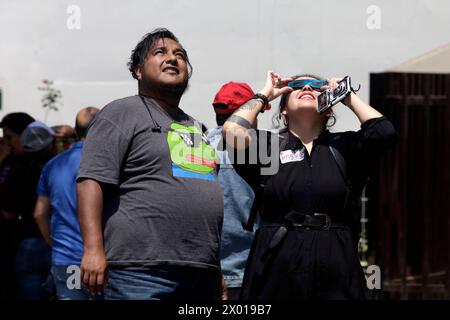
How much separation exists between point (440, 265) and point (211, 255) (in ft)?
13.9

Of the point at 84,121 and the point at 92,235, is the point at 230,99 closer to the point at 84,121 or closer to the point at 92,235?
the point at 84,121

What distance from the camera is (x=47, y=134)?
20.6 ft

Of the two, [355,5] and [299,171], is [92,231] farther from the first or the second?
[355,5]

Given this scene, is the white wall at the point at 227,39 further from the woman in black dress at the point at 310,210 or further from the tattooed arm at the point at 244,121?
the woman in black dress at the point at 310,210

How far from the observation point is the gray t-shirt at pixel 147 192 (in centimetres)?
362

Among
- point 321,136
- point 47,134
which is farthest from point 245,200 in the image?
point 47,134

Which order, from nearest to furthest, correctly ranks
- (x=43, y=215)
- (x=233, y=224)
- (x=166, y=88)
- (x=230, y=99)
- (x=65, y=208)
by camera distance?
(x=166, y=88) → (x=233, y=224) → (x=230, y=99) → (x=65, y=208) → (x=43, y=215)

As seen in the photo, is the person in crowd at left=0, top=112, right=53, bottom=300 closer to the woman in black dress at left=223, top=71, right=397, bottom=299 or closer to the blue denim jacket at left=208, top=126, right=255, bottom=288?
the blue denim jacket at left=208, top=126, right=255, bottom=288

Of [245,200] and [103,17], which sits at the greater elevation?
[103,17]

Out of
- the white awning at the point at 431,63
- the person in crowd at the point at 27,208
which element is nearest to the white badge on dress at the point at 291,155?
the person in crowd at the point at 27,208

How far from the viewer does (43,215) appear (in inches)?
215

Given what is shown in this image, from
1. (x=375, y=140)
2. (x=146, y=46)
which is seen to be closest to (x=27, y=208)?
(x=146, y=46)

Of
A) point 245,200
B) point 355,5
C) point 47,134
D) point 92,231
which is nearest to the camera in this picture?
point 92,231

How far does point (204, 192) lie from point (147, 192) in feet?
0.78
